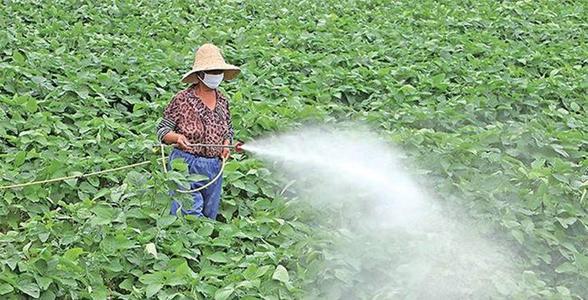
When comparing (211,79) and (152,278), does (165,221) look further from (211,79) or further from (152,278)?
(211,79)

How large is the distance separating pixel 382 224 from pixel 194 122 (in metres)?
1.20

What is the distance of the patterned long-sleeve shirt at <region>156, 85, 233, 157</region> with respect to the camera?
4793 millimetres

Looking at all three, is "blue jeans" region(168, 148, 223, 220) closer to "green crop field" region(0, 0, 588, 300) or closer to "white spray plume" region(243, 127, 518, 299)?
"green crop field" region(0, 0, 588, 300)

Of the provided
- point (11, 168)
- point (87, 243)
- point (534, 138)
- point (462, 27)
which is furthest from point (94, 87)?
point (462, 27)

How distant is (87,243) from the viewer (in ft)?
13.9

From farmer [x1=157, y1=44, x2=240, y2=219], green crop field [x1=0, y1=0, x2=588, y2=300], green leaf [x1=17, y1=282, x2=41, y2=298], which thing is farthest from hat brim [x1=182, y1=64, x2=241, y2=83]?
green leaf [x1=17, y1=282, x2=41, y2=298]

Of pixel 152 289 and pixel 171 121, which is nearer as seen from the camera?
pixel 152 289

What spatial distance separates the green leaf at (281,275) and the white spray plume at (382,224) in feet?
0.75

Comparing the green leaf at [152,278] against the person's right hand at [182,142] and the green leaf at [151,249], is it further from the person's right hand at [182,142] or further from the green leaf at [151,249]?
the person's right hand at [182,142]

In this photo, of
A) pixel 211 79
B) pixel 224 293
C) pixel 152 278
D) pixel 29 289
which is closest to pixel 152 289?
pixel 152 278

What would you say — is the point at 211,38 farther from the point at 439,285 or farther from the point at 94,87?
the point at 439,285

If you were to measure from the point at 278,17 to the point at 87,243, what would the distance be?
7057mm

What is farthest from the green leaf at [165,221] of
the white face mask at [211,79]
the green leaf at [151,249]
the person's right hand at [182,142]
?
the white face mask at [211,79]

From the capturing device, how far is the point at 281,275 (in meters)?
4.02
